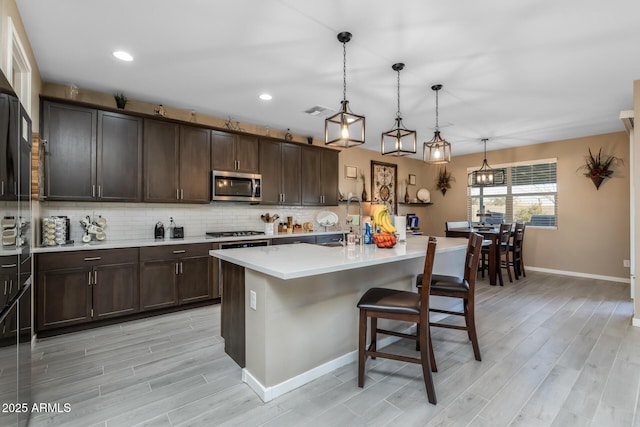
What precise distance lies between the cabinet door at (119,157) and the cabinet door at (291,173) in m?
2.08

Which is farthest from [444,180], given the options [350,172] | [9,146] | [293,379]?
[9,146]

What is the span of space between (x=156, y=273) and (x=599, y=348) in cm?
449

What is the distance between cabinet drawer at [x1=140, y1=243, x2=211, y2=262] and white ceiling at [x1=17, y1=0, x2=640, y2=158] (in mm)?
1847

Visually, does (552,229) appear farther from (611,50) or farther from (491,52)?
(491,52)

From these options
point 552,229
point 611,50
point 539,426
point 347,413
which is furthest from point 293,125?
point 552,229

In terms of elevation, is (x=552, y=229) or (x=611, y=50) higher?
(x=611, y=50)

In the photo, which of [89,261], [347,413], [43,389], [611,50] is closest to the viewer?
[347,413]

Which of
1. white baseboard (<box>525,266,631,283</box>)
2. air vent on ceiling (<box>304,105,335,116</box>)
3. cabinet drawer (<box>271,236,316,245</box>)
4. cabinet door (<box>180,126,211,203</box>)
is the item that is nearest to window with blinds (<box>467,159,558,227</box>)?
white baseboard (<box>525,266,631,283</box>)

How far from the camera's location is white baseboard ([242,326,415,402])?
78.0 inches

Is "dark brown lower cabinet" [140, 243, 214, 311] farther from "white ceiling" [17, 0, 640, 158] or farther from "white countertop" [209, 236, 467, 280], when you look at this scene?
"white ceiling" [17, 0, 640, 158]

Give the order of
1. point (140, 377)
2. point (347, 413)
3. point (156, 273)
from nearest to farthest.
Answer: point (347, 413)
point (140, 377)
point (156, 273)

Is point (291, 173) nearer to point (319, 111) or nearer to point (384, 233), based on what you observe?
point (319, 111)

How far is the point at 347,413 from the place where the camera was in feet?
6.02

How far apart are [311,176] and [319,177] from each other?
0.18 meters
